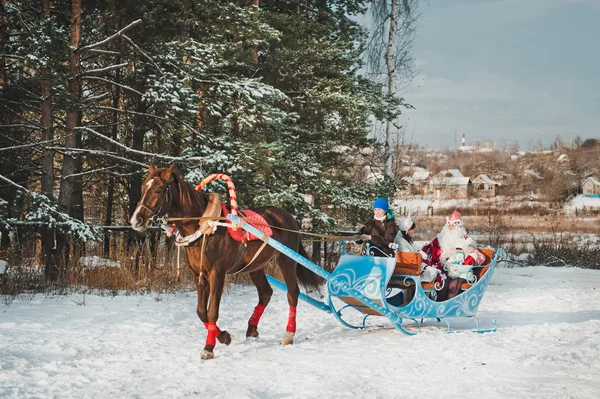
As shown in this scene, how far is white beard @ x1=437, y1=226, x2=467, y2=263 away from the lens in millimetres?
8367

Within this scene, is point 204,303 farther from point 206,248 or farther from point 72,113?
point 72,113

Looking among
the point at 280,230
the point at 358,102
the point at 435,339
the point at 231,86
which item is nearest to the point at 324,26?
the point at 358,102

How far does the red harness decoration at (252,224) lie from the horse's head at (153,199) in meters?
0.87

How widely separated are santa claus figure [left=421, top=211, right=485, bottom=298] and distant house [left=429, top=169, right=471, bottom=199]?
187 feet

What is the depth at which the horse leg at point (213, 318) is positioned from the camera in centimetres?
620

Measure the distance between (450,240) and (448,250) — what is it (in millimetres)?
144

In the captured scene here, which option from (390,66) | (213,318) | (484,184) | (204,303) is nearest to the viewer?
(213,318)

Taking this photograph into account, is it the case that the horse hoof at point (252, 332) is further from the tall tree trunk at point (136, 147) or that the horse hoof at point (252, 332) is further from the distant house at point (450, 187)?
the distant house at point (450, 187)

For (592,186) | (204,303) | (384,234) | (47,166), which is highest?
(592,186)

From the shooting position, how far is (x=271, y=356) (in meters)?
6.34

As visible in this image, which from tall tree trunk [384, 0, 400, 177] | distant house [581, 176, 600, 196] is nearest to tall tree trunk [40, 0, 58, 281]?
tall tree trunk [384, 0, 400, 177]

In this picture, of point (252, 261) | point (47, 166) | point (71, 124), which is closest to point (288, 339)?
point (252, 261)

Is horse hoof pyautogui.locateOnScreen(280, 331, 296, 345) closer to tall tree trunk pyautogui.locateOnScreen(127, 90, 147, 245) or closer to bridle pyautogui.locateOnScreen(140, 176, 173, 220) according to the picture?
bridle pyautogui.locateOnScreen(140, 176, 173, 220)

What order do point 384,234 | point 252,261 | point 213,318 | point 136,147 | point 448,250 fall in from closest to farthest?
→ point 213,318, point 252,261, point 384,234, point 448,250, point 136,147
